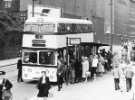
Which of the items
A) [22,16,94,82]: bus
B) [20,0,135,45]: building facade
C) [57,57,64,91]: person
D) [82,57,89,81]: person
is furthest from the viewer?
[20,0,135,45]: building facade

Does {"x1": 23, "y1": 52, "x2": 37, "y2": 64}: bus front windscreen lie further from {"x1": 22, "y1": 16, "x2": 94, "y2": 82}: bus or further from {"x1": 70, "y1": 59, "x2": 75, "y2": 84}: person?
{"x1": 70, "y1": 59, "x2": 75, "y2": 84}: person

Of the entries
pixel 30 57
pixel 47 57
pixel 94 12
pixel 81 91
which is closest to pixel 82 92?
pixel 81 91

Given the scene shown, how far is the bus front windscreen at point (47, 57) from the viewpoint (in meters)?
22.3

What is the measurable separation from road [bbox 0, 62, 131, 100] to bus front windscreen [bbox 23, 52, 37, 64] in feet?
4.58

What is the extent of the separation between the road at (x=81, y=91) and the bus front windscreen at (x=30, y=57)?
1397 millimetres

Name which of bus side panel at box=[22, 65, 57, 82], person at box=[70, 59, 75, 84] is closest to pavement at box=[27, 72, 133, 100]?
person at box=[70, 59, 75, 84]

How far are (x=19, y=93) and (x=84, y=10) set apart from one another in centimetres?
6394

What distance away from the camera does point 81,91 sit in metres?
19.9

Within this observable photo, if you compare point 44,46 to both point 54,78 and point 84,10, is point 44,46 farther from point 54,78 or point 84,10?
point 84,10

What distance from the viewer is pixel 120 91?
1908 centimetres

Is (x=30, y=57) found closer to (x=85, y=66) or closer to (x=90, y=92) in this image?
(x=85, y=66)

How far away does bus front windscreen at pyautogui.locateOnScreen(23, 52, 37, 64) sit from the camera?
22734 millimetres

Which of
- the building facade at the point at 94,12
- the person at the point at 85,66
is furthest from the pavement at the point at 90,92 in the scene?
the building facade at the point at 94,12

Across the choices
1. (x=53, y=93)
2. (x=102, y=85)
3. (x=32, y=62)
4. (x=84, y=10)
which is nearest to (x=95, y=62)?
(x=102, y=85)
